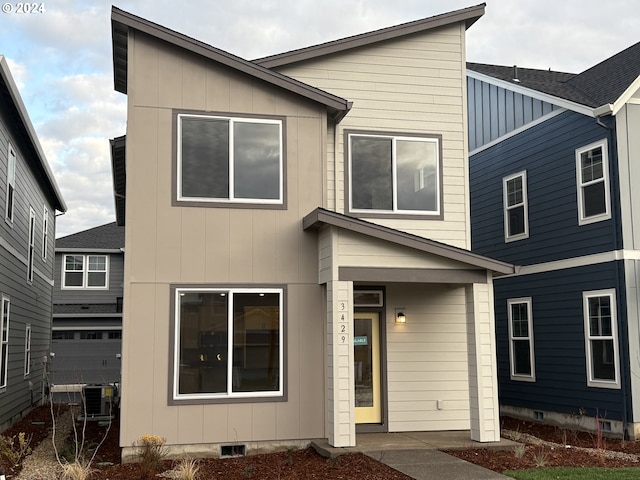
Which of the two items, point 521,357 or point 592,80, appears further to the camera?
point 521,357

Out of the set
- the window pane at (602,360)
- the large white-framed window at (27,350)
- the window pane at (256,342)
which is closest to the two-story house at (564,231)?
the window pane at (602,360)

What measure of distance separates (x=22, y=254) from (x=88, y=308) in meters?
14.9

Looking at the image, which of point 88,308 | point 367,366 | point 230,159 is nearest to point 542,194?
point 367,366

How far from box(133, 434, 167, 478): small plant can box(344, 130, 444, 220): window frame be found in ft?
15.4

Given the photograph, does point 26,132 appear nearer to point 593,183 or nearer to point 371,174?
point 371,174

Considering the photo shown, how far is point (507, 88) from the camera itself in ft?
51.4

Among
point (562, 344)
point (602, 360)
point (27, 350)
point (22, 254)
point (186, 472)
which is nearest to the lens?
point (186, 472)

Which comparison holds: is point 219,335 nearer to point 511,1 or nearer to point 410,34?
point 410,34

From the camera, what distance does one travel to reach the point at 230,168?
34.7ft

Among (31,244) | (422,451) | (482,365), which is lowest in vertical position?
(422,451)

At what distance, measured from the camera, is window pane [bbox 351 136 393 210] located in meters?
11.6

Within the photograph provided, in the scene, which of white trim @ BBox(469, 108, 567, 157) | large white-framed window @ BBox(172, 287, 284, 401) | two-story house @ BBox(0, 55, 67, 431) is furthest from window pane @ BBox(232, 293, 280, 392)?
white trim @ BBox(469, 108, 567, 157)

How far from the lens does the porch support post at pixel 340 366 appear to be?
9.72 meters

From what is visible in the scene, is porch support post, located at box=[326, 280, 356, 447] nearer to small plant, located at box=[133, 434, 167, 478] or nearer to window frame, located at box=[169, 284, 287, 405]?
window frame, located at box=[169, 284, 287, 405]
